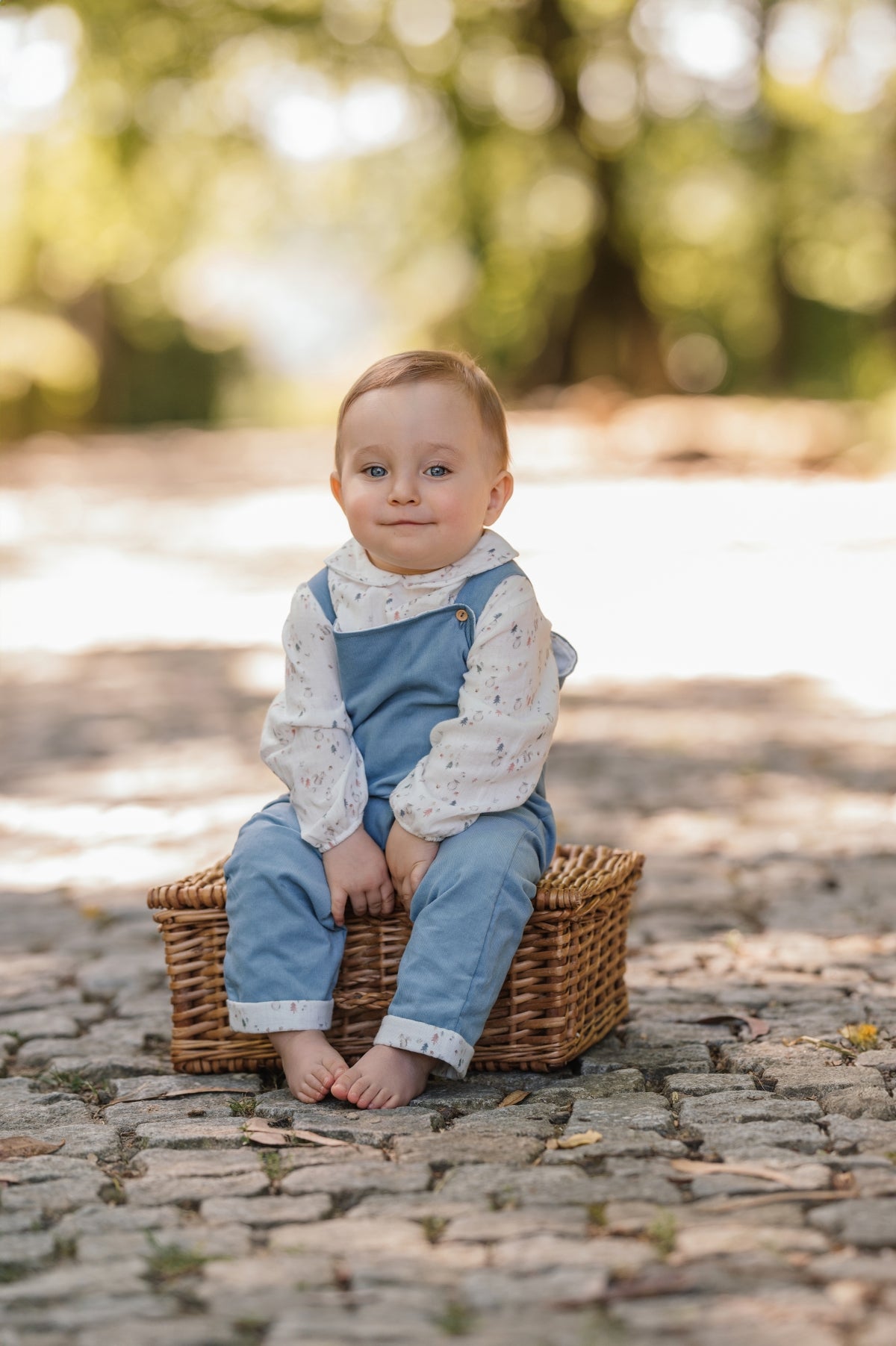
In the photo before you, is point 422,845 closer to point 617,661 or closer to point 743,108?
point 617,661

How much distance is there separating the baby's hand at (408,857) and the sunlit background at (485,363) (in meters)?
0.90

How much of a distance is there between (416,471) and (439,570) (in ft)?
0.65

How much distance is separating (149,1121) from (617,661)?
525 centimetres

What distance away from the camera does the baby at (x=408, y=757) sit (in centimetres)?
275

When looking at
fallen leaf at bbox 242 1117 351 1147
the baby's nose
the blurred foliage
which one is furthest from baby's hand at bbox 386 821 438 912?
the blurred foliage

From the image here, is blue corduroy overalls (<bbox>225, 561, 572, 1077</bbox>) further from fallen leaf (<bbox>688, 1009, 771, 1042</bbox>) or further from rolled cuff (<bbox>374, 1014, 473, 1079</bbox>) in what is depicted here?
fallen leaf (<bbox>688, 1009, 771, 1042</bbox>)

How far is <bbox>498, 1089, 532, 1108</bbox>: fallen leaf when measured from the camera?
274 centimetres

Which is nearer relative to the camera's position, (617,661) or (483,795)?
(483,795)

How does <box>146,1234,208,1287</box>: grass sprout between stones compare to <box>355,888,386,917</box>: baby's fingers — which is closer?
<box>146,1234,208,1287</box>: grass sprout between stones

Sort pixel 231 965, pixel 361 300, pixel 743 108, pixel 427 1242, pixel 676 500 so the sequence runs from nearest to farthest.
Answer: pixel 427 1242 < pixel 231 965 < pixel 676 500 < pixel 743 108 < pixel 361 300

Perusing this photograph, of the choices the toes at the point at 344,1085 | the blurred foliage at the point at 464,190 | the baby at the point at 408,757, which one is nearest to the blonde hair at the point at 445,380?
the baby at the point at 408,757

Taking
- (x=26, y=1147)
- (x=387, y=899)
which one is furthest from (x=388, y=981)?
(x=26, y=1147)

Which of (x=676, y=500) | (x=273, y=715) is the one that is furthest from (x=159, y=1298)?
(x=676, y=500)

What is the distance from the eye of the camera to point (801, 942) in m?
3.81
